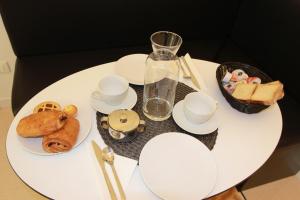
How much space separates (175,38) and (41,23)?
2.53 feet

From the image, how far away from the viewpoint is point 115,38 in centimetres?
156

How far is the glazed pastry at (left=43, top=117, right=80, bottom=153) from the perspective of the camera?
73 centimetres

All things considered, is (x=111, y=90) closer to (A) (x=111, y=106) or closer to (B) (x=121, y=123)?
(A) (x=111, y=106)

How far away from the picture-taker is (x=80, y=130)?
80cm

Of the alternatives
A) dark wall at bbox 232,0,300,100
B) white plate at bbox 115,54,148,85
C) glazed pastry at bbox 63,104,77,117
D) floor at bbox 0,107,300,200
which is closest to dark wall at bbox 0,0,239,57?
dark wall at bbox 232,0,300,100

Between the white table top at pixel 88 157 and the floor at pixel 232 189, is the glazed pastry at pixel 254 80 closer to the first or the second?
the white table top at pixel 88 157

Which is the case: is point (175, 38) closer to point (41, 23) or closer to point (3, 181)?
point (41, 23)

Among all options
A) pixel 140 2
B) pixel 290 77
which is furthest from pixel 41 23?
pixel 290 77

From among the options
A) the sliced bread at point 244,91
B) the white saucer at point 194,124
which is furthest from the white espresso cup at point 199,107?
the sliced bread at point 244,91

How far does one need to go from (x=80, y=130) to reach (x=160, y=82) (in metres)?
0.33

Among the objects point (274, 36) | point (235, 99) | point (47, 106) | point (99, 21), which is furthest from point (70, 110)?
point (274, 36)

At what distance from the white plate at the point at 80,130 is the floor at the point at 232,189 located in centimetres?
72

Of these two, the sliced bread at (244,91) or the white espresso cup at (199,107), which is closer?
the white espresso cup at (199,107)

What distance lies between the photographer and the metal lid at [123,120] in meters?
0.76
